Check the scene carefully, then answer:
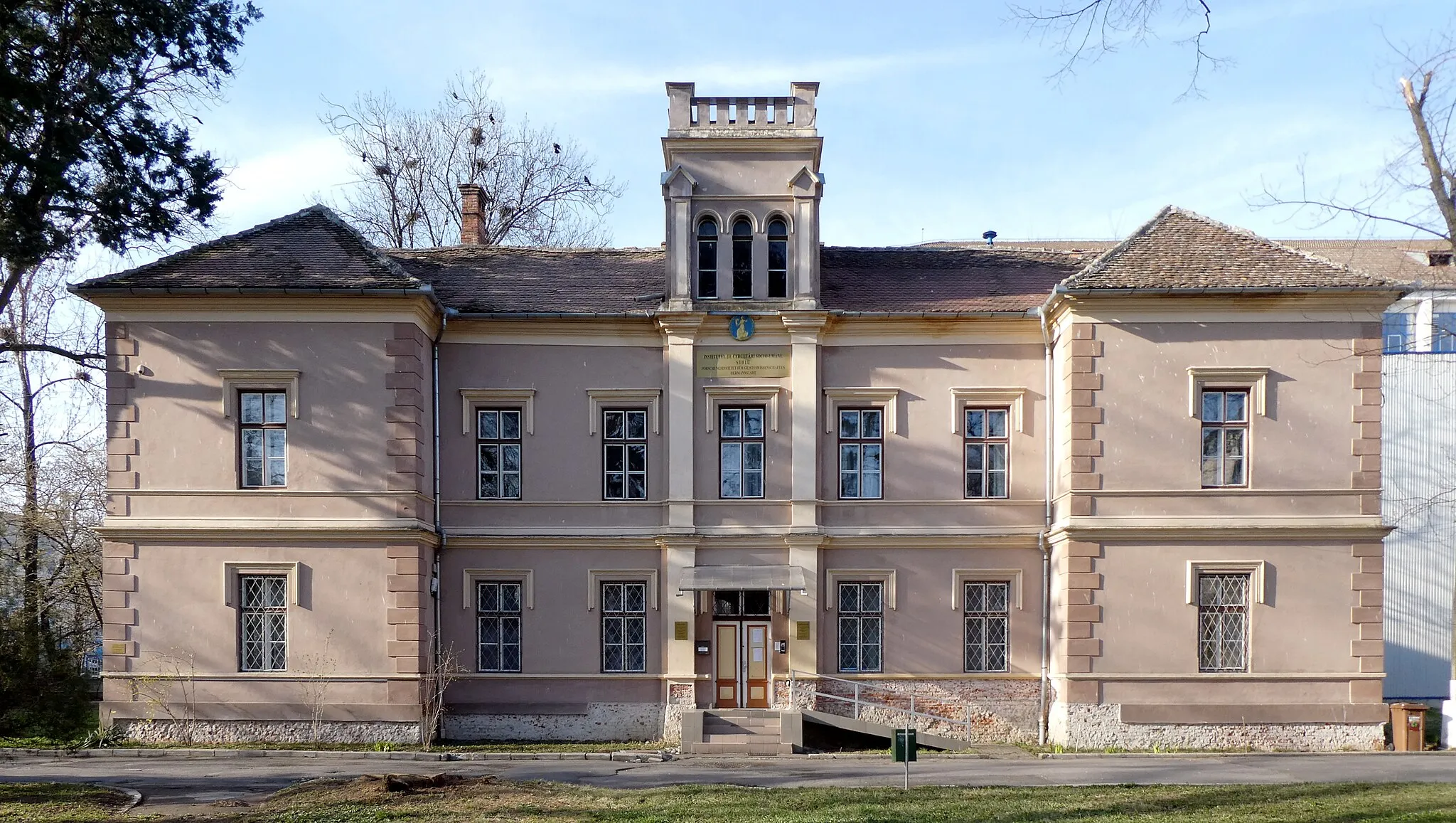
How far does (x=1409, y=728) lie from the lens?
19828 mm

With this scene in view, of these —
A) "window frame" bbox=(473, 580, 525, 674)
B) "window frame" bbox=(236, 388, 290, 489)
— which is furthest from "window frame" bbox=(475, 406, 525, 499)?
"window frame" bbox=(236, 388, 290, 489)

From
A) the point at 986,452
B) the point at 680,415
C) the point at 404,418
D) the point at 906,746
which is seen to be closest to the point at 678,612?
the point at 680,415

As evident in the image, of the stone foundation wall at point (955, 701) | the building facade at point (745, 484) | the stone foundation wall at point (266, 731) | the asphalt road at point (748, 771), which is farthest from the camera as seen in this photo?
the stone foundation wall at point (955, 701)

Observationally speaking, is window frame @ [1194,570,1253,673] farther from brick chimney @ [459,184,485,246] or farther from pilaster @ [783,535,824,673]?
brick chimney @ [459,184,485,246]

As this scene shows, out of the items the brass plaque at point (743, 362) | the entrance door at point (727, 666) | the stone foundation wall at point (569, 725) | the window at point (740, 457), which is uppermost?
the brass plaque at point (743, 362)

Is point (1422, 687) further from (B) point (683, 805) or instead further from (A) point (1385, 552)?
(B) point (683, 805)

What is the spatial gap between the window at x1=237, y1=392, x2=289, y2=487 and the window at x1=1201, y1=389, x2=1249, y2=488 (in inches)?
593

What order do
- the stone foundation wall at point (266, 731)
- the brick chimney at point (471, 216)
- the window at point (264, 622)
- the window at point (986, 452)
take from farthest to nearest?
1. the brick chimney at point (471, 216)
2. the window at point (986, 452)
3. the window at point (264, 622)
4. the stone foundation wall at point (266, 731)

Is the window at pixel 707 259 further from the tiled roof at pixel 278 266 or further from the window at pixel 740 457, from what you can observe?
the tiled roof at pixel 278 266

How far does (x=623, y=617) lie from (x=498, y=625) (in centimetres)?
216

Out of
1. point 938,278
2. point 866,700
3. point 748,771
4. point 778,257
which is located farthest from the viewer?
point 938,278

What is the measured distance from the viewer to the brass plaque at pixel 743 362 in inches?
867

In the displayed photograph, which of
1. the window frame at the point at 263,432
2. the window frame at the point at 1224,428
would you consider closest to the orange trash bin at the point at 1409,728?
the window frame at the point at 1224,428

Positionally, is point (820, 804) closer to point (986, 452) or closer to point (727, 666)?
point (727, 666)
